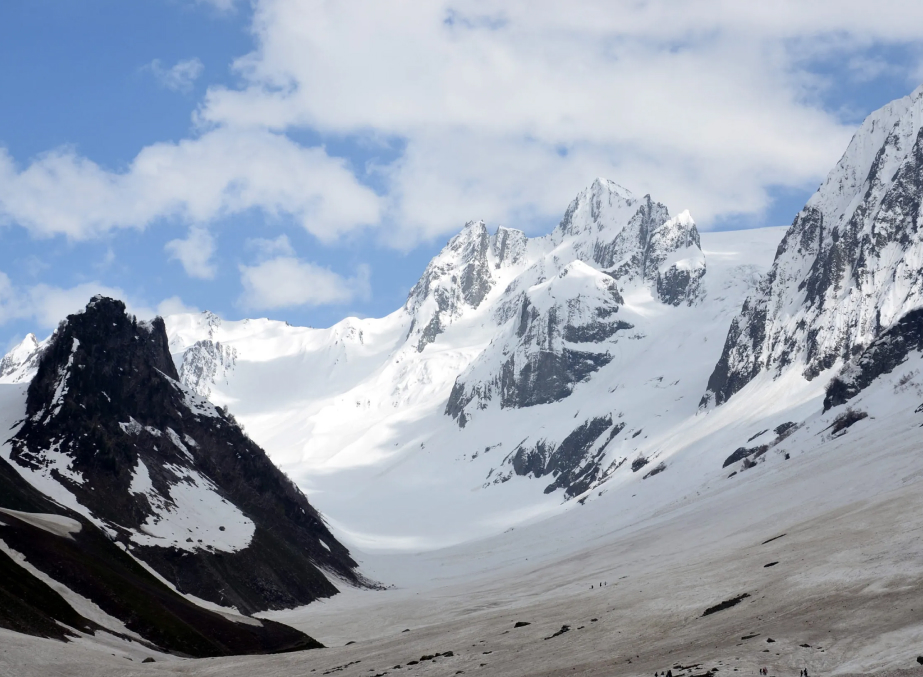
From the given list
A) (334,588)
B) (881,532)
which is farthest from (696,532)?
(881,532)

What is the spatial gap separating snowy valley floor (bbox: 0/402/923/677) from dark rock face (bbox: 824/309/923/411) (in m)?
57.5

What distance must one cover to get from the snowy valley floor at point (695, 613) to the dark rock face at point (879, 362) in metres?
57.5

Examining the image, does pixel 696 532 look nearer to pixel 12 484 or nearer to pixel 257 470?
pixel 257 470

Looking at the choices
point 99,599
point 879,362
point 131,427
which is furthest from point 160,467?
point 879,362

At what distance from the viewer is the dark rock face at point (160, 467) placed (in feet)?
371

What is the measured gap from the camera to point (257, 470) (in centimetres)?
15938

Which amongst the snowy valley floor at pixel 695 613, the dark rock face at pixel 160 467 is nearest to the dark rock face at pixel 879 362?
the snowy valley floor at pixel 695 613

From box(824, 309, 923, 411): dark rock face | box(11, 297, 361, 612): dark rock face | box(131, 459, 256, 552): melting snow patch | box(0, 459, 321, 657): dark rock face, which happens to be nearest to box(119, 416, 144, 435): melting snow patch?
box(11, 297, 361, 612): dark rock face

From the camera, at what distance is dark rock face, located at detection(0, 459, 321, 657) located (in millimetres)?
66188

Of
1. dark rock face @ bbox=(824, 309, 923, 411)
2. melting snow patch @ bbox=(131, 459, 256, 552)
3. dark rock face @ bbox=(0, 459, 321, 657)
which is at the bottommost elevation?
dark rock face @ bbox=(0, 459, 321, 657)

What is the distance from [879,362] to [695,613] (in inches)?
5943

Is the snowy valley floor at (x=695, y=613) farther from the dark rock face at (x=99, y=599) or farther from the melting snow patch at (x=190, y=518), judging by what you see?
the melting snow patch at (x=190, y=518)

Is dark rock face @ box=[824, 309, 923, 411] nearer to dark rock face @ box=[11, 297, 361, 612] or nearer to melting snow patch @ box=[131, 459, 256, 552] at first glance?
dark rock face @ box=[11, 297, 361, 612]

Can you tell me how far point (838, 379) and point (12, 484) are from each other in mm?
Answer: 155402
